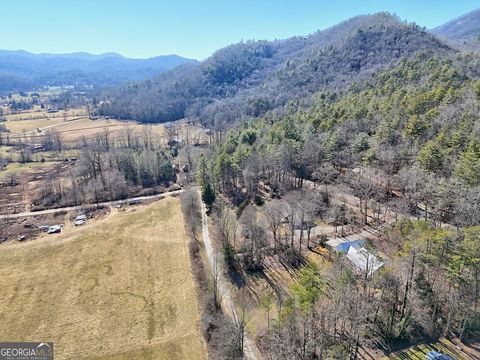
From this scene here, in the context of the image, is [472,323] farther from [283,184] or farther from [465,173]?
[283,184]

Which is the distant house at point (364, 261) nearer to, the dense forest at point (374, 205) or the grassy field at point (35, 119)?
the dense forest at point (374, 205)

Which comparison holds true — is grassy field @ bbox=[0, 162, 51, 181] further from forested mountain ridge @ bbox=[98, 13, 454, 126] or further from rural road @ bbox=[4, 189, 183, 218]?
forested mountain ridge @ bbox=[98, 13, 454, 126]

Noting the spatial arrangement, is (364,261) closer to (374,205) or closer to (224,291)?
(374,205)

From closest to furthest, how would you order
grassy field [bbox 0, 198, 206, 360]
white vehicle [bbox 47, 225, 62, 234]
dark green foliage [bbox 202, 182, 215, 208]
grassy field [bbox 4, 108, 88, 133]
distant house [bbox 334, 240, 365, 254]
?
grassy field [bbox 0, 198, 206, 360] < distant house [bbox 334, 240, 365, 254] < white vehicle [bbox 47, 225, 62, 234] < dark green foliage [bbox 202, 182, 215, 208] < grassy field [bbox 4, 108, 88, 133]

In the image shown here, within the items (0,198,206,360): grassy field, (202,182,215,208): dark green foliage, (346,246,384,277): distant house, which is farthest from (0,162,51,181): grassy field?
(346,246,384,277): distant house

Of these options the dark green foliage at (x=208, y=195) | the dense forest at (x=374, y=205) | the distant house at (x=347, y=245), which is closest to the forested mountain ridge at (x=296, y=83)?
the dense forest at (x=374, y=205)

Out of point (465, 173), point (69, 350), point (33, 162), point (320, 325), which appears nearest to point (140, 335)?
point (69, 350)
